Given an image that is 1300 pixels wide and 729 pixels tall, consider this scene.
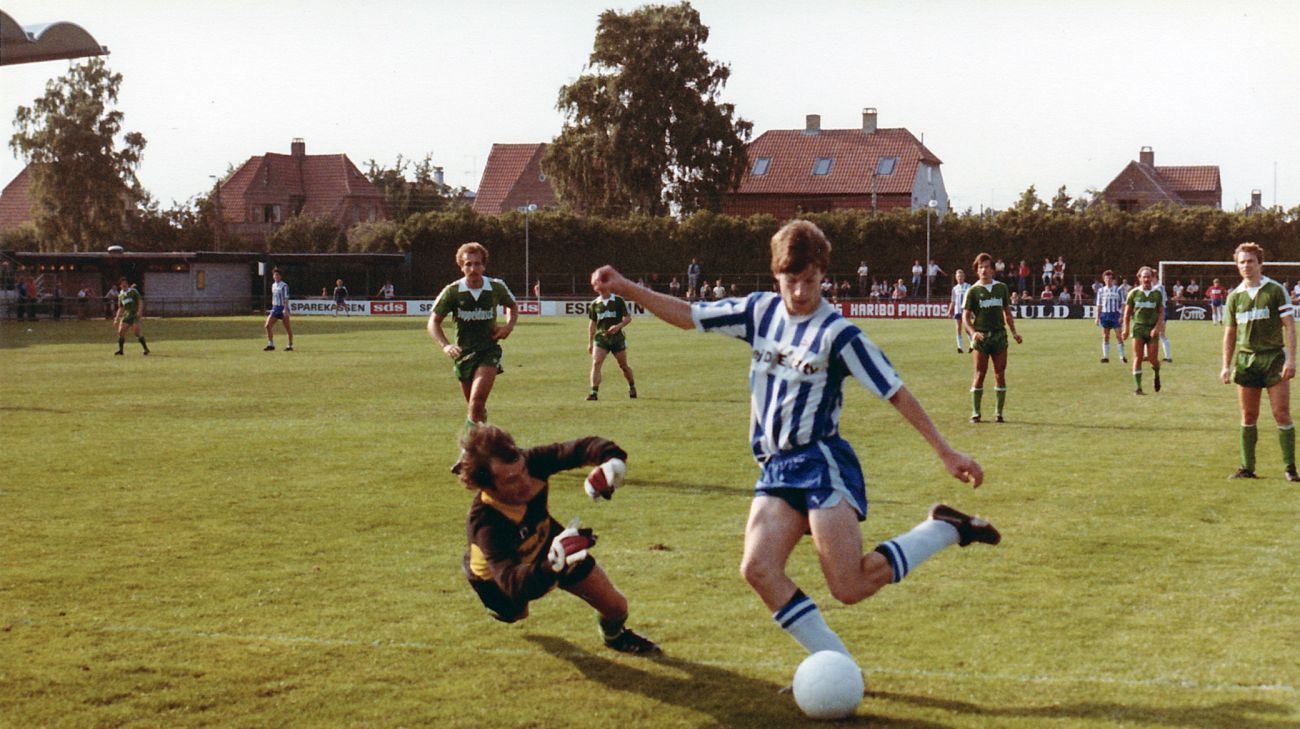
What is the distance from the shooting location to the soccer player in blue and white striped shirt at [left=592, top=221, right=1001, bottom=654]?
18.8 feet

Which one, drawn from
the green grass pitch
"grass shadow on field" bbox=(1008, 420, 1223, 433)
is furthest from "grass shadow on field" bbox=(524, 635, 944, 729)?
"grass shadow on field" bbox=(1008, 420, 1223, 433)

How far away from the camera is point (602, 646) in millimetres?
6891

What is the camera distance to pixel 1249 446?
12656 mm

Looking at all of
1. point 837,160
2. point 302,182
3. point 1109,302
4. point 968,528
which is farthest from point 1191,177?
point 968,528

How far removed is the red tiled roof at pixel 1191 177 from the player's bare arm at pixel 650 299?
114 metres

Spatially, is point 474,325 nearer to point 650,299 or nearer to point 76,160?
point 650,299

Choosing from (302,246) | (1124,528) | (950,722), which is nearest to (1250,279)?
(1124,528)

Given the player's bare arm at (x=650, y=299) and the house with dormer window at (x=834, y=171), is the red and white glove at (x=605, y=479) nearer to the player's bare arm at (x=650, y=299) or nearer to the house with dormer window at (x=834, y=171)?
the player's bare arm at (x=650, y=299)

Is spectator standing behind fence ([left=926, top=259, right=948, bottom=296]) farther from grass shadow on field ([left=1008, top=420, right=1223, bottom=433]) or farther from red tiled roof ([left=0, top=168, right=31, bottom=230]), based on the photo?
red tiled roof ([left=0, top=168, right=31, bottom=230])

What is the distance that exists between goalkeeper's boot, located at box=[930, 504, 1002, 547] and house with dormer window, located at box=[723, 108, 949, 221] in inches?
3128

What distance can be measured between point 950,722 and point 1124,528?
16.4 feet

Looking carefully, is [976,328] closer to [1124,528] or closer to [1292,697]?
[1124,528]

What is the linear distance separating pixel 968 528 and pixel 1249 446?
766 centimetres

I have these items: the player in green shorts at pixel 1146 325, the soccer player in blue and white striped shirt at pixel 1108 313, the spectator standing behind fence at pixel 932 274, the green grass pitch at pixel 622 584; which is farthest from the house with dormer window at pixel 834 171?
the green grass pitch at pixel 622 584
